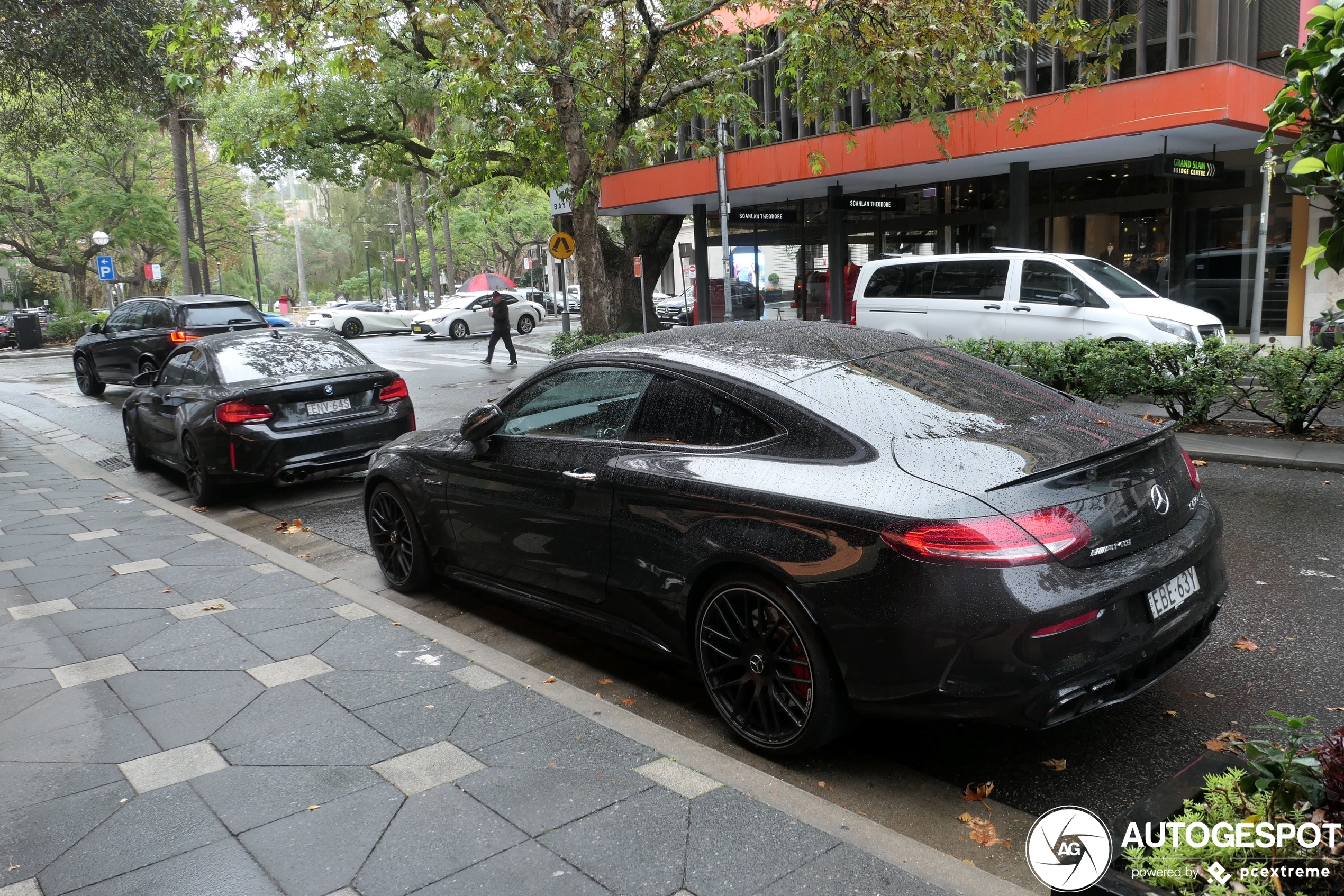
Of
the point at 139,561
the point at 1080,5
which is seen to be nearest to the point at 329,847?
the point at 139,561

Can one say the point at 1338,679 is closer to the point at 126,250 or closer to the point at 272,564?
the point at 272,564

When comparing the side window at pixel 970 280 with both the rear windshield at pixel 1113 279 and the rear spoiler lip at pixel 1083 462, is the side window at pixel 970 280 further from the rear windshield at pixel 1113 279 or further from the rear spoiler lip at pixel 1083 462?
the rear spoiler lip at pixel 1083 462

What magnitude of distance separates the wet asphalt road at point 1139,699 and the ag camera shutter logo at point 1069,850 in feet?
0.80

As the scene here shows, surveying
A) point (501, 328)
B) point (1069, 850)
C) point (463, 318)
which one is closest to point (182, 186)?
point (463, 318)

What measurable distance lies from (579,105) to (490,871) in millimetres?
13413

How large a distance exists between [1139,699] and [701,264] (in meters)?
21.2

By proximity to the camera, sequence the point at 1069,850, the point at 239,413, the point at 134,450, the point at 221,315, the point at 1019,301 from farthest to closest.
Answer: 1. the point at 221,315
2. the point at 1019,301
3. the point at 134,450
4. the point at 239,413
5. the point at 1069,850

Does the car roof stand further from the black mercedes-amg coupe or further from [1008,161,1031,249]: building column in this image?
[1008,161,1031,249]: building column

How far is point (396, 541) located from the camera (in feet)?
19.6

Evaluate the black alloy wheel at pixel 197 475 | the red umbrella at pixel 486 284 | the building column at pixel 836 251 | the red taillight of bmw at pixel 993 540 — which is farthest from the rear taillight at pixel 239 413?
the red umbrella at pixel 486 284

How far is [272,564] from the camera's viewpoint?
672 centimetres

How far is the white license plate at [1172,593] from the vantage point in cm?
334

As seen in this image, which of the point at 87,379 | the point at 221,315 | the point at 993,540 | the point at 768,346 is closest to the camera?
the point at 993,540

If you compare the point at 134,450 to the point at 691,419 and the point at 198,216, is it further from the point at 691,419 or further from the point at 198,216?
the point at 198,216
